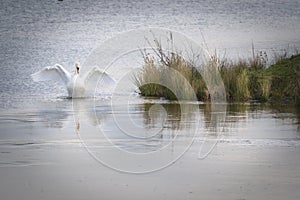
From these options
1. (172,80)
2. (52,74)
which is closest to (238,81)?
(172,80)

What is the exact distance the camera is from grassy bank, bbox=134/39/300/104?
68.7 ft

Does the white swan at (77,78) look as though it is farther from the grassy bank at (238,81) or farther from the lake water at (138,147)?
Answer: the grassy bank at (238,81)

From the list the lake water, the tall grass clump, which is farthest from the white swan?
the tall grass clump

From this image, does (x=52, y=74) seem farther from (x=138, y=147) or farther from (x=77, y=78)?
(x=138, y=147)

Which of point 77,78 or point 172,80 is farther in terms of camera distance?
point 77,78

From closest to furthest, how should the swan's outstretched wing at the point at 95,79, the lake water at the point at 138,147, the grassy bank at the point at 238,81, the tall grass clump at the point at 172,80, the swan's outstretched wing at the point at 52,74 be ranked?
the lake water at the point at 138,147 < the grassy bank at the point at 238,81 < the tall grass clump at the point at 172,80 < the swan's outstretched wing at the point at 95,79 < the swan's outstretched wing at the point at 52,74

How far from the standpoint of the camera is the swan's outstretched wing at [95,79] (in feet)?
80.0

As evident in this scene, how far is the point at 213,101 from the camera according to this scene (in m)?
20.3

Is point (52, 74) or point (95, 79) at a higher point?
point (52, 74)

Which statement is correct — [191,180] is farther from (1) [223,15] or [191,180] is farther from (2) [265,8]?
(2) [265,8]

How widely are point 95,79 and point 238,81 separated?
206 inches

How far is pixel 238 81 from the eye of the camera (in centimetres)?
2108

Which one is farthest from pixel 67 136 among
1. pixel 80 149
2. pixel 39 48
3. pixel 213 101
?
pixel 39 48

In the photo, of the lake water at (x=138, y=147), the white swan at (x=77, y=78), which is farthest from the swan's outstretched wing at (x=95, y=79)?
the lake water at (x=138, y=147)
